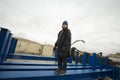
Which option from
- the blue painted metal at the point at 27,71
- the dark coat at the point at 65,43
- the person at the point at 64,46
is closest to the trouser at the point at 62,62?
the person at the point at 64,46

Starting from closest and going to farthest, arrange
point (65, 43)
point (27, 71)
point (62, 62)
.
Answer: point (27, 71) → point (65, 43) → point (62, 62)

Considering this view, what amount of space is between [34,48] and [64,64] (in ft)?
79.4

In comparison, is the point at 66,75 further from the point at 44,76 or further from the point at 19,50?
the point at 19,50

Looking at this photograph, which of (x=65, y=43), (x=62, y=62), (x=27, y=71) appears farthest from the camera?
(x=62, y=62)

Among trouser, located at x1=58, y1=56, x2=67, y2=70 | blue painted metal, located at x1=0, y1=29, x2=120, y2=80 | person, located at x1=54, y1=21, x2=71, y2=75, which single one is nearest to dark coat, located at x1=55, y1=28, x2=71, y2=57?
person, located at x1=54, y1=21, x2=71, y2=75

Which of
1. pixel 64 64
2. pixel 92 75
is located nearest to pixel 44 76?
pixel 64 64

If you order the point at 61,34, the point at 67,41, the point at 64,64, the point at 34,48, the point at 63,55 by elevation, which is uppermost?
the point at 34,48

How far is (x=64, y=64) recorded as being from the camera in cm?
278

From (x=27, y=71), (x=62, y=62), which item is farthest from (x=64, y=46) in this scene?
(x=27, y=71)

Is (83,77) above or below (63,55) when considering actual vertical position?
below

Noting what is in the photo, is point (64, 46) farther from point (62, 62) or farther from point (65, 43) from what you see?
point (62, 62)

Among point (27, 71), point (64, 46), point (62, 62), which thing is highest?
point (64, 46)

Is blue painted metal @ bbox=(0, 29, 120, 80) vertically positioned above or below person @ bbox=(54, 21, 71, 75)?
below

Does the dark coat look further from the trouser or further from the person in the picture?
the trouser
